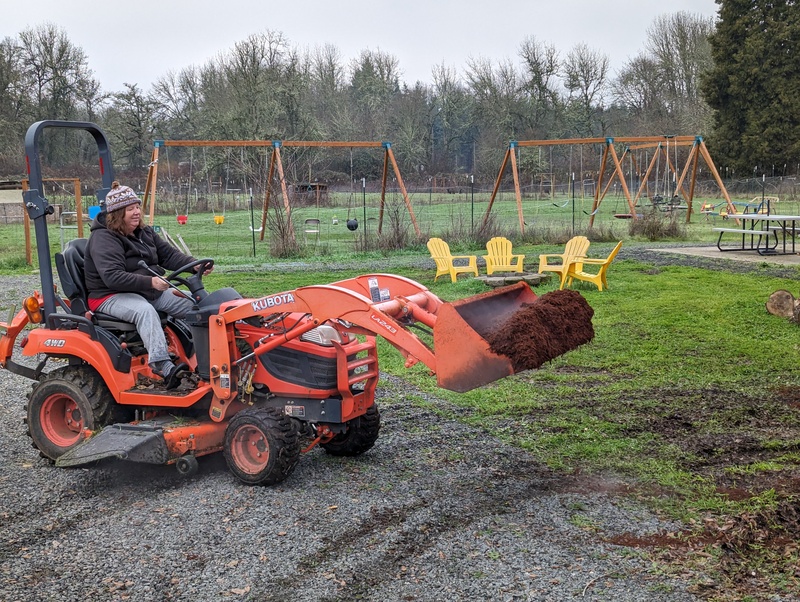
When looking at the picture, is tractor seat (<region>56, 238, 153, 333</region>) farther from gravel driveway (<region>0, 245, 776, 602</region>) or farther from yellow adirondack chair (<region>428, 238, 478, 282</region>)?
yellow adirondack chair (<region>428, 238, 478, 282</region>)

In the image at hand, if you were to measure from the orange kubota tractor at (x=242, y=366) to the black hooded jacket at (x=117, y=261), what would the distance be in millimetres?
180

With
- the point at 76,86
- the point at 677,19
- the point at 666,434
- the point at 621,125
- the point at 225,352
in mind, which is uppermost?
the point at 677,19

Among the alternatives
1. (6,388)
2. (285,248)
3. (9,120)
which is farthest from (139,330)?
(9,120)

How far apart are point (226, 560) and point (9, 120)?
50678 millimetres

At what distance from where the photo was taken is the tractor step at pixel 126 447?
513 cm

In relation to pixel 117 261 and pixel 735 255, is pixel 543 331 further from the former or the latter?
pixel 735 255

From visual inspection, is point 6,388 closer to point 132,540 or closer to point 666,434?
point 132,540

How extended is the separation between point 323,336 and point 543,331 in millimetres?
1429

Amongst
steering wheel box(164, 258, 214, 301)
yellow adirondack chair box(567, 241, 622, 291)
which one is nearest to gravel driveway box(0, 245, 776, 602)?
steering wheel box(164, 258, 214, 301)

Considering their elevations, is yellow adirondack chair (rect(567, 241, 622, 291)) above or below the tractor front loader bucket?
below

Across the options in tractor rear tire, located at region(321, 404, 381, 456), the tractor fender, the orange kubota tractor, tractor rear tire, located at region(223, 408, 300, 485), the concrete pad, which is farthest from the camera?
the concrete pad

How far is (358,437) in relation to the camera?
5.78 m

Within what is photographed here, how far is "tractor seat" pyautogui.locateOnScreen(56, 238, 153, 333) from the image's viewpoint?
5.63m

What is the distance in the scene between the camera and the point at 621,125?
54.6 m
